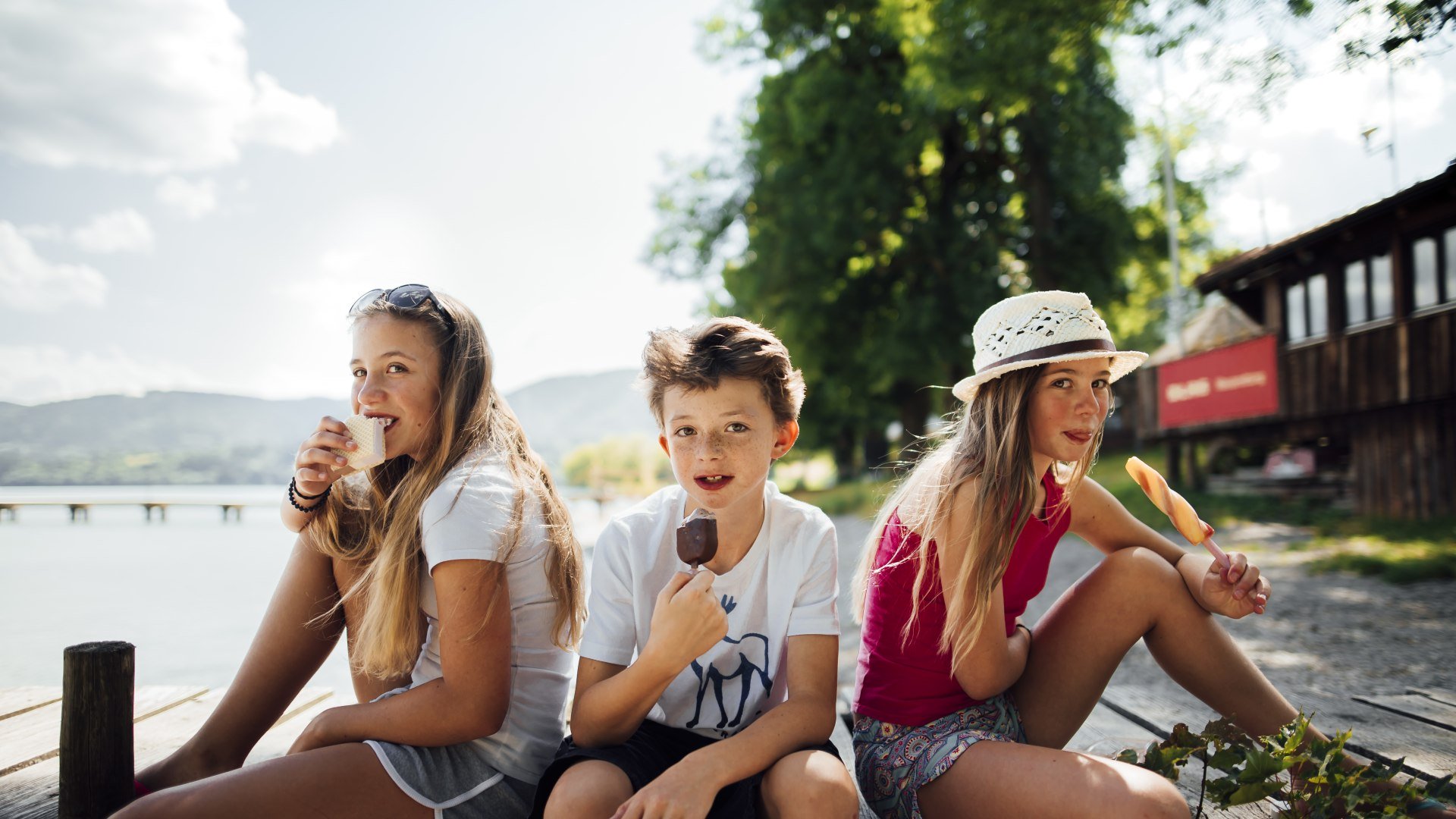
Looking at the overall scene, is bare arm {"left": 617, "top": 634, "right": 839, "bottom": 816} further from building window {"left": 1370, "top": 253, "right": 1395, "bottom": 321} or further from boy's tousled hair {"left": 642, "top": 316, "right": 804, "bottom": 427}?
building window {"left": 1370, "top": 253, "right": 1395, "bottom": 321}

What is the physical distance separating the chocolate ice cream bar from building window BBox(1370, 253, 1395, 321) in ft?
50.4

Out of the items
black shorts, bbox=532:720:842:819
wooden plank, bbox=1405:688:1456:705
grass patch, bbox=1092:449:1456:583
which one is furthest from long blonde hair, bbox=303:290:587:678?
grass patch, bbox=1092:449:1456:583

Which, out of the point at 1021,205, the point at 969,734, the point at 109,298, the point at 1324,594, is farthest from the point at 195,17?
the point at 109,298

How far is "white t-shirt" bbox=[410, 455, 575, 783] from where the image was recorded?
1.98 metres

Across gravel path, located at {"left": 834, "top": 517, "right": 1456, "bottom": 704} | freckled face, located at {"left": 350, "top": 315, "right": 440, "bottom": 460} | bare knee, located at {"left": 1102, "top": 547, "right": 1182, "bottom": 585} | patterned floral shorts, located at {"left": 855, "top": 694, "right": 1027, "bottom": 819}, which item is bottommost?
gravel path, located at {"left": 834, "top": 517, "right": 1456, "bottom": 704}

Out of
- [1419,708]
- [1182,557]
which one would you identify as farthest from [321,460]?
[1419,708]

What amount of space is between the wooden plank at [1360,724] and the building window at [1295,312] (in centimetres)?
1409

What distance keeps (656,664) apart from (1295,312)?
17.4 metres

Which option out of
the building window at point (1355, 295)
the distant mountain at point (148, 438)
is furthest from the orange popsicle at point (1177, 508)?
the building window at point (1355, 295)

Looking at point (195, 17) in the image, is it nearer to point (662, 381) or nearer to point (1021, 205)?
point (662, 381)

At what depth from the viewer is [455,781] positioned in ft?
6.56

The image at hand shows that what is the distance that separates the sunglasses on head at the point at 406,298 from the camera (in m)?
2.29

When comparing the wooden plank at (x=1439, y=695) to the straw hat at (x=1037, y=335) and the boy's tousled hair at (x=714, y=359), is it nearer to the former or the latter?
the straw hat at (x=1037, y=335)

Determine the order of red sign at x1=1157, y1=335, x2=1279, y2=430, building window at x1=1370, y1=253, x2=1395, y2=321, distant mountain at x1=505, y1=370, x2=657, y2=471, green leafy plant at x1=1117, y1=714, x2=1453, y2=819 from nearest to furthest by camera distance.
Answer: green leafy plant at x1=1117, y1=714, x2=1453, y2=819, building window at x1=1370, y1=253, x2=1395, y2=321, red sign at x1=1157, y1=335, x2=1279, y2=430, distant mountain at x1=505, y1=370, x2=657, y2=471
